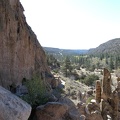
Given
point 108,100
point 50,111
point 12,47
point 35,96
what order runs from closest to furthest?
point 50,111 < point 35,96 < point 12,47 < point 108,100

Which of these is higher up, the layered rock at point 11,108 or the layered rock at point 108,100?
the layered rock at point 11,108

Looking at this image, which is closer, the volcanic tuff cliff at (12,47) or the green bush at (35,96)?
the green bush at (35,96)

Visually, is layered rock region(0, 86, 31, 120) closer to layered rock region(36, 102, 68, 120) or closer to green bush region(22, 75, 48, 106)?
layered rock region(36, 102, 68, 120)

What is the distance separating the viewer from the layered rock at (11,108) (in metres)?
9.04

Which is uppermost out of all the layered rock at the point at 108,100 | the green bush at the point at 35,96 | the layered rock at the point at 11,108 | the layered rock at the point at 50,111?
the layered rock at the point at 11,108

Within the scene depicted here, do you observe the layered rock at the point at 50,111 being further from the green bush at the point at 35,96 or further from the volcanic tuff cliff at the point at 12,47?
the volcanic tuff cliff at the point at 12,47

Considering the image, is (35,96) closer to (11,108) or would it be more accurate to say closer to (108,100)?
(11,108)

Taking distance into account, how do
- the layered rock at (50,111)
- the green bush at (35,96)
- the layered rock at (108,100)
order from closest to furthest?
the layered rock at (50,111) → the green bush at (35,96) → the layered rock at (108,100)

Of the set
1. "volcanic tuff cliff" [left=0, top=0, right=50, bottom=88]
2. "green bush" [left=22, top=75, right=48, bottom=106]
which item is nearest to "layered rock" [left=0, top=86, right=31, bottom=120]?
"green bush" [left=22, top=75, right=48, bottom=106]

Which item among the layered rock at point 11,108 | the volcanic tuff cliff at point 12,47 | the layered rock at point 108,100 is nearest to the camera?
the layered rock at point 11,108

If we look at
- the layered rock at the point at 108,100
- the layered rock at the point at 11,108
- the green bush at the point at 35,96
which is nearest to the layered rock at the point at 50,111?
the green bush at the point at 35,96

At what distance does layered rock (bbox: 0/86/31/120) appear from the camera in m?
9.04

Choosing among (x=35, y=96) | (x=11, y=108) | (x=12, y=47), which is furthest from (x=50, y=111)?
(x=12, y=47)

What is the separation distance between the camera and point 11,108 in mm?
9383
